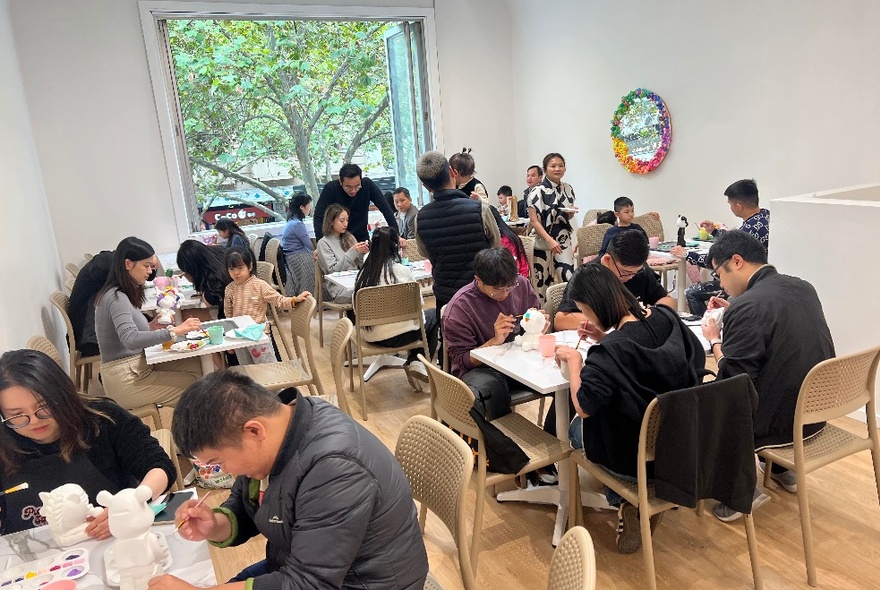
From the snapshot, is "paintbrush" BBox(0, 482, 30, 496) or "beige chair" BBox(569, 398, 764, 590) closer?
"paintbrush" BBox(0, 482, 30, 496)

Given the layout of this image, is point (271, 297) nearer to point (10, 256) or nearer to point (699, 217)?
point (10, 256)

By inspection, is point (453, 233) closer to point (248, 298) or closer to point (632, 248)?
point (632, 248)

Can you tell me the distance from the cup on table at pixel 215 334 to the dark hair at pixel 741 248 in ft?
8.09

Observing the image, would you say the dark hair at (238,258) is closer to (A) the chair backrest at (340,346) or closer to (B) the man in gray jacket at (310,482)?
(A) the chair backrest at (340,346)

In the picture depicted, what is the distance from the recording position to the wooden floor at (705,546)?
2.35 m

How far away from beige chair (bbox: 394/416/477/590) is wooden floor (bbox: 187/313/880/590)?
69 cm

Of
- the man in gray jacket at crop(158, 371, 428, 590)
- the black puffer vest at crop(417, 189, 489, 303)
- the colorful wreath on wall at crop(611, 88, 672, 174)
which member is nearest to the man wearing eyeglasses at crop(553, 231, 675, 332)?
the black puffer vest at crop(417, 189, 489, 303)

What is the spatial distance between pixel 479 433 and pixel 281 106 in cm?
627

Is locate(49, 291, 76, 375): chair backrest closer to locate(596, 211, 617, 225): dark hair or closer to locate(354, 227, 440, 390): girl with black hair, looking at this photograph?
locate(354, 227, 440, 390): girl with black hair

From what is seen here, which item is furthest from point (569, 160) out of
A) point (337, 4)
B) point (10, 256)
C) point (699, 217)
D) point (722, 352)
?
point (10, 256)

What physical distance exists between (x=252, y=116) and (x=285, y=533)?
695 centimetres

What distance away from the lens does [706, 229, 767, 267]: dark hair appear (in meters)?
2.61

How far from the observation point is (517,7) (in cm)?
774

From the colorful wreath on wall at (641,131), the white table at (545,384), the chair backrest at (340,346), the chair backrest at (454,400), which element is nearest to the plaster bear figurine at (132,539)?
the chair backrest at (454,400)
